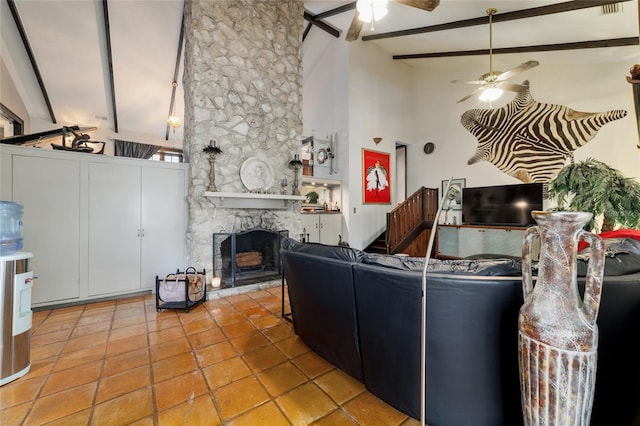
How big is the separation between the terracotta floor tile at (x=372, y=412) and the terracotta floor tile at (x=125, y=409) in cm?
118

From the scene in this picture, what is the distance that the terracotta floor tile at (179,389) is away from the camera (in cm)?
154

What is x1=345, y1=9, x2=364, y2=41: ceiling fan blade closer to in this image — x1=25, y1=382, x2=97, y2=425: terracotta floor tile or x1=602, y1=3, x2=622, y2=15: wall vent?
x1=602, y1=3, x2=622, y2=15: wall vent

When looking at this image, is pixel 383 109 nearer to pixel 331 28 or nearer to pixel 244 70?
pixel 331 28

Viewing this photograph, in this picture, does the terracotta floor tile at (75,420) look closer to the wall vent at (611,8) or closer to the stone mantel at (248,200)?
the stone mantel at (248,200)

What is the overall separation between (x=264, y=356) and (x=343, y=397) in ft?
2.47

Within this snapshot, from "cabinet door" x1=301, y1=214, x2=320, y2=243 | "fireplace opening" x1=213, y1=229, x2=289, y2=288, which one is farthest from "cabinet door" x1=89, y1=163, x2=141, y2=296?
"cabinet door" x1=301, y1=214, x2=320, y2=243

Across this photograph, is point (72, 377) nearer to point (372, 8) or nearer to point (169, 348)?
point (169, 348)

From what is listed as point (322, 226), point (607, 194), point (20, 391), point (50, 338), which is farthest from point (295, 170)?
point (607, 194)

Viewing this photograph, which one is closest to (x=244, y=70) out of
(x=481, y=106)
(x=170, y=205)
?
(x=170, y=205)

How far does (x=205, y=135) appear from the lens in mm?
3670

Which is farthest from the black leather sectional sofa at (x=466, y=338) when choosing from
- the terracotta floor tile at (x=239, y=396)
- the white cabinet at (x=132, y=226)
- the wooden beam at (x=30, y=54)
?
the wooden beam at (x=30, y=54)

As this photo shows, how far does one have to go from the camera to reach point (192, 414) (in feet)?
4.71

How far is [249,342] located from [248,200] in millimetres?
2233

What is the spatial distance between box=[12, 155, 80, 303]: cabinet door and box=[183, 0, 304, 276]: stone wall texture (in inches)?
49.9
